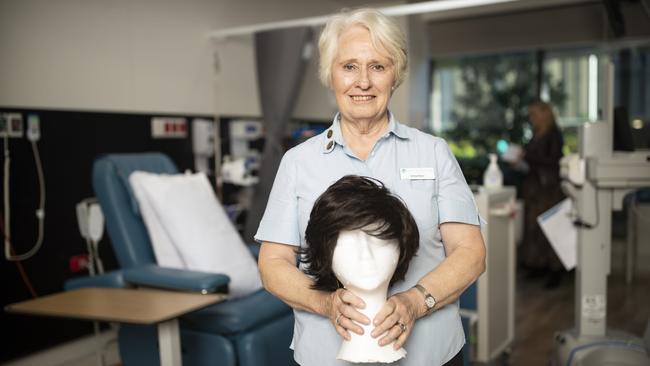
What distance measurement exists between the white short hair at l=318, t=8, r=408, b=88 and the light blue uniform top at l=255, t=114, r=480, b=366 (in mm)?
128

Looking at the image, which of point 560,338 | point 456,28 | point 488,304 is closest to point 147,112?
point 488,304

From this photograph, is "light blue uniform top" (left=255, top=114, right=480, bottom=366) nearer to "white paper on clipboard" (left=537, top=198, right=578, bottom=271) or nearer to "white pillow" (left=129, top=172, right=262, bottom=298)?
"white pillow" (left=129, top=172, right=262, bottom=298)

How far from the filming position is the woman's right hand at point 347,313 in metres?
1.03

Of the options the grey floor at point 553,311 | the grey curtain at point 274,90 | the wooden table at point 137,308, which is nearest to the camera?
the wooden table at point 137,308

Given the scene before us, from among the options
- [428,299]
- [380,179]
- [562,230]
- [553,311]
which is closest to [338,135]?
[380,179]

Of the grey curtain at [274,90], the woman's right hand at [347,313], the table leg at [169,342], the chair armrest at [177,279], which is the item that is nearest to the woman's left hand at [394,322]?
the woman's right hand at [347,313]

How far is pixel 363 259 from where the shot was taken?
1028 millimetres

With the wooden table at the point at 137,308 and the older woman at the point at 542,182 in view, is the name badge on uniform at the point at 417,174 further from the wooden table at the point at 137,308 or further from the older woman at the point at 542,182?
the older woman at the point at 542,182

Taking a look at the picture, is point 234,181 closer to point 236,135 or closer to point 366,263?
point 236,135

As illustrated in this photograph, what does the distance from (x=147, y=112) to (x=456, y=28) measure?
4.18m

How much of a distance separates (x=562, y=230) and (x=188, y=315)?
1636mm

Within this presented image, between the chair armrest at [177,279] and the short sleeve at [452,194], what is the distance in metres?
1.21

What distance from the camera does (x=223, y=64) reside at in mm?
3992

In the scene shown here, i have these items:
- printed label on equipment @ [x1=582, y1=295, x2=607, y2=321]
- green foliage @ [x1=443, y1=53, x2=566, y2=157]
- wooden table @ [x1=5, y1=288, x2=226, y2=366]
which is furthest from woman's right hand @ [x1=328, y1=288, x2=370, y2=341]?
green foliage @ [x1=443, y1=53, x2=566, y2=157]
